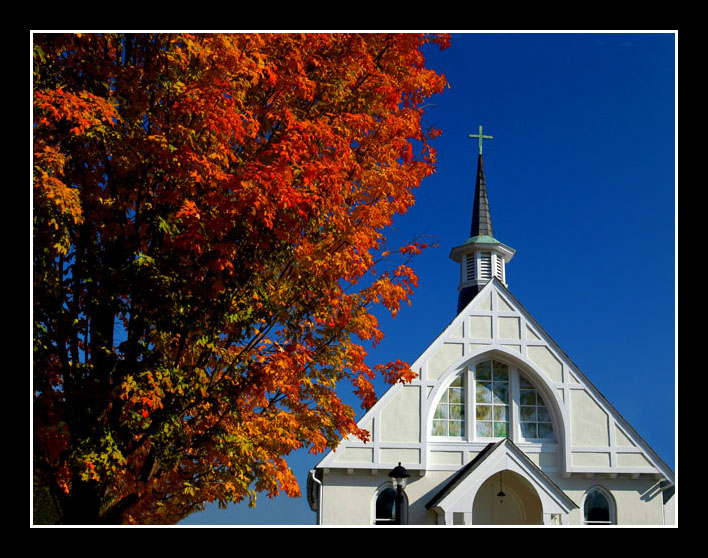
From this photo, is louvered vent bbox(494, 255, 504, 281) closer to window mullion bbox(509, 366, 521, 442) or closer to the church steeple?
the church steeple

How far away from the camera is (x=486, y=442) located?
19.4 meters

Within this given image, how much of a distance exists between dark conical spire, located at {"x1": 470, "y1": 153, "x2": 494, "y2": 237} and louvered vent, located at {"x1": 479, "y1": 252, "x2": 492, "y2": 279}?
220 cm

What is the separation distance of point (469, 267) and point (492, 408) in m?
6.97

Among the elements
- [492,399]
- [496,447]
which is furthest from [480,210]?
[496,447]

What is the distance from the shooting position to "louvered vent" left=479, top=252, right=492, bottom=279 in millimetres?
25188

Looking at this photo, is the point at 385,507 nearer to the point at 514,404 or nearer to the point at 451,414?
the point at 451,414

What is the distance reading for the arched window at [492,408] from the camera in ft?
64.2

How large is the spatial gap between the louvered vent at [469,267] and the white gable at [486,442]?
4956 millimetres

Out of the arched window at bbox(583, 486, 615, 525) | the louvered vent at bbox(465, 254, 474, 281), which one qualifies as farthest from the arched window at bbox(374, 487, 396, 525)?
the louvered vent at bbox(465, 254, 474, 281)

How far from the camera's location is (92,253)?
8812mm

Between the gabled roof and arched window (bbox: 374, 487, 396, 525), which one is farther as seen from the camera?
arched window (bbox: 374, 487, 396, 525)

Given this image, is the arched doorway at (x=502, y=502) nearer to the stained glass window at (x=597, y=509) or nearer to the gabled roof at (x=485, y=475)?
the gabled roof at (x=485, y=475)

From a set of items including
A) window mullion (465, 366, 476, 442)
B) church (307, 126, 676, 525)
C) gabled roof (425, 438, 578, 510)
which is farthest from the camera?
window mullion (465, 366, 476, 442)

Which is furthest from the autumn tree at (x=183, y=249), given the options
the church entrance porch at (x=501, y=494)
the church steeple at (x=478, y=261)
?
the church steeple at (x=478, y=261)
